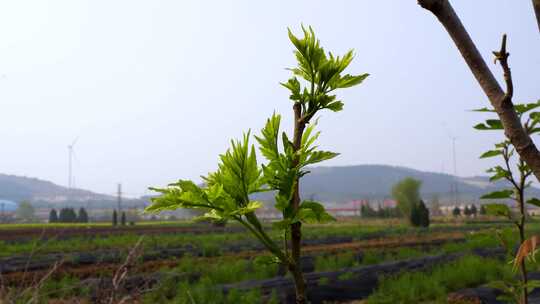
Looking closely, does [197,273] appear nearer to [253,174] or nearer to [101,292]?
[101,292]

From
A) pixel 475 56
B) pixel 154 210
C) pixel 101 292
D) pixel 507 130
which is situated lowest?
pixel 101 292

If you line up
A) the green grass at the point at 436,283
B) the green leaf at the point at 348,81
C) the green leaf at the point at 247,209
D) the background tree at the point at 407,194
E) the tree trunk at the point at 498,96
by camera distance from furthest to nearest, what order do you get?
the background tree at the point at 407,194, the green grass at the point at 436,283, the green leaf at the point at 348,81, the green leaf at the point at 247,209, the tree trunk at the point at 498,96

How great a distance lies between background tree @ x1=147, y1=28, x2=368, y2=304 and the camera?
990 millimetres

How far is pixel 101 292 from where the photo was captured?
1.95 m

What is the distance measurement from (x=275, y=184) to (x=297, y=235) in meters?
0.11

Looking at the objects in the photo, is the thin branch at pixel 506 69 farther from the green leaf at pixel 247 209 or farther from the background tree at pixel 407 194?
the background tree at pixel 407 194

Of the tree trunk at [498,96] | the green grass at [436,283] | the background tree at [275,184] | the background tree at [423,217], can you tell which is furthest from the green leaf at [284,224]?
the background tree at [423,217]

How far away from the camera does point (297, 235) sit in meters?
1.01

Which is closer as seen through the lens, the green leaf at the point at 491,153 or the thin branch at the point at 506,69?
the thin branch at the point at 506,69

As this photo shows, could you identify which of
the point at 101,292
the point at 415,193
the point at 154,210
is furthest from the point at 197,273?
the point at 415,193

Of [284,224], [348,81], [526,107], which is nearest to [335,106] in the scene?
[348,81]

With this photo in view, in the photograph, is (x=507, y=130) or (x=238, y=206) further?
(x=238, y=206)

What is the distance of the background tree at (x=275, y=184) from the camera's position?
990 mm

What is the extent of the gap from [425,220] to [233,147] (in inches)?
1754
